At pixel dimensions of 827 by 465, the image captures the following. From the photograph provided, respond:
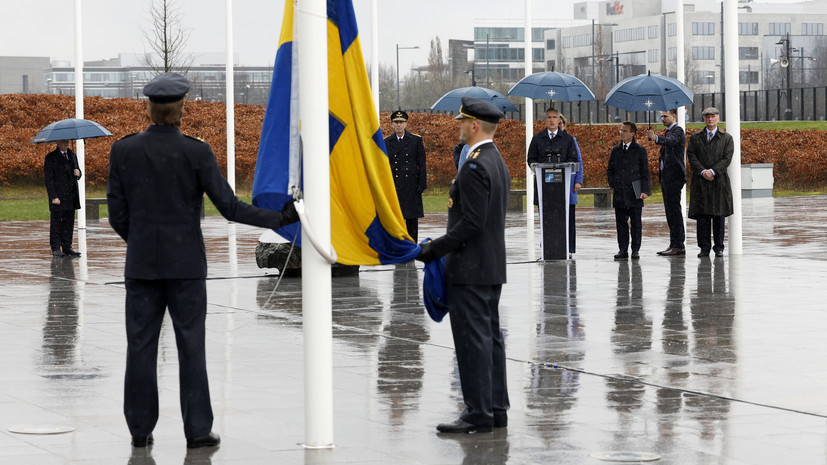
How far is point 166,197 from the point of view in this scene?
688 centimetres

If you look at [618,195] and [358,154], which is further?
[618,195]

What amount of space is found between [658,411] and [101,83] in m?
155

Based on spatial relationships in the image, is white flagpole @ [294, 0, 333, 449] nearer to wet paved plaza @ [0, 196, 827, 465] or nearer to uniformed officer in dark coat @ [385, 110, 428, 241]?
wet paved plaza @ [0, 196, 827, 465]

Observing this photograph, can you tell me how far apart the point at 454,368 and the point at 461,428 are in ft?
7.49

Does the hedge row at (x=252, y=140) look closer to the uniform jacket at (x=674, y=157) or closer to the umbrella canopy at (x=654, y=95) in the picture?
the umbrella canopy at (x=654, y=95)

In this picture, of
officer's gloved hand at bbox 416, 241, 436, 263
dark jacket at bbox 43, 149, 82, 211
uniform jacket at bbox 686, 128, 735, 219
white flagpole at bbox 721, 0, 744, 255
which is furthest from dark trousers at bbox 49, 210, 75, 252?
officer's gloved hand at bbox 416, 241, 436, 263

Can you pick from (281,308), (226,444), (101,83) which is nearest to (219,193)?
(226,444)

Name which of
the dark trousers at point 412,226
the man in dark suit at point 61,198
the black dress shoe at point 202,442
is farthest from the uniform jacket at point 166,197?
the man in dark suit at point 61,198

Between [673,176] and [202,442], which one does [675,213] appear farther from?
[202,442]

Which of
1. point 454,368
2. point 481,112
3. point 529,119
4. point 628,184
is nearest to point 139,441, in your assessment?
point 481,112

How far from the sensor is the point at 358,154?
7.47 m

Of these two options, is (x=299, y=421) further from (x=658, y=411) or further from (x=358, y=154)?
(x=658, y=411)

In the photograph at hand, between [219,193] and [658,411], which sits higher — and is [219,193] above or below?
above

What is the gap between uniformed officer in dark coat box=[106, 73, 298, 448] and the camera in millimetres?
6871
